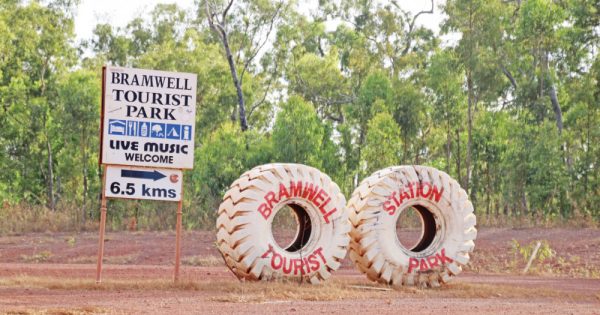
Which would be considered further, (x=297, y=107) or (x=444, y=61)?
(x=444, y=61)

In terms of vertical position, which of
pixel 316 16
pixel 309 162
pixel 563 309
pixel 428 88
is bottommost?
pixel 563 309

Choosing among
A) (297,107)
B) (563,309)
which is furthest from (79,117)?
(563,309)

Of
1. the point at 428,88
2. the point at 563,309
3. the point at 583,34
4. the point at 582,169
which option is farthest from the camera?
the point at 428,88

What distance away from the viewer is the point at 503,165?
37031 mm

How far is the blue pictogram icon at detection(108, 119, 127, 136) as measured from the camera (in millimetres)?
14176

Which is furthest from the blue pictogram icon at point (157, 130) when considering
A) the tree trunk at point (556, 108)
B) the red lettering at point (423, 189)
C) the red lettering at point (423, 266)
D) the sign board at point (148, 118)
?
the tree trunk at point (556, 108)

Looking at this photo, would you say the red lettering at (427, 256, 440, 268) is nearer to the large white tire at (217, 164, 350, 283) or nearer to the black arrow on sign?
the large white tire at (217, 164, 350, 283)

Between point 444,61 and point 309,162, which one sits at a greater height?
point 444,61

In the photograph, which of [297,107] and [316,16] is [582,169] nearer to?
[297,107]

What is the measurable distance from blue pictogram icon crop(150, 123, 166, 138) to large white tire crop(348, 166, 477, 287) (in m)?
3.02

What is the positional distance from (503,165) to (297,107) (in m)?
7.96

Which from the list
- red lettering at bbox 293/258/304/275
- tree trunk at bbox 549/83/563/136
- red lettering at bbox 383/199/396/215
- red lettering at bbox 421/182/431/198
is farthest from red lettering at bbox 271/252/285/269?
tree trunk at bbox 549/83/563/136

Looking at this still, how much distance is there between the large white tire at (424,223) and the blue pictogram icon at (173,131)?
2.79 metres

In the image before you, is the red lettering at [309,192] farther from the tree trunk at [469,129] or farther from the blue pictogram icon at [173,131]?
the tree trunk at [469,129]
